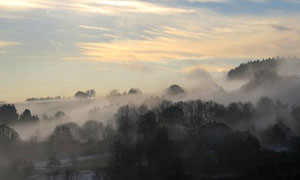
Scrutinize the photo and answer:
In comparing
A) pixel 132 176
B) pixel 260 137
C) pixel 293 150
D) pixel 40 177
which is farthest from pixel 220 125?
pixel 40 177

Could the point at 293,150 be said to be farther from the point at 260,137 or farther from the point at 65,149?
the point at 65,149

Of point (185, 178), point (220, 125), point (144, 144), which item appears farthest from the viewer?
point (220, 125)

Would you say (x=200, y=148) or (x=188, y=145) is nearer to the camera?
(x=200, y=148)

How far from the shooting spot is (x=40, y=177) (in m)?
125

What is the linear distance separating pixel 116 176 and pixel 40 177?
923 inches

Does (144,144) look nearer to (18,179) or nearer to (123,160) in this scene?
(123,160)

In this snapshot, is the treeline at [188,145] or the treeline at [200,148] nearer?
the treeline at [200,148]

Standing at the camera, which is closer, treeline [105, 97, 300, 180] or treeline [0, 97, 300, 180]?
treeline [105, 97, 300, 180]

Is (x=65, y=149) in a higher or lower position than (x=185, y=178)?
higher

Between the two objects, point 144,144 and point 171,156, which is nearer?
point 171,156

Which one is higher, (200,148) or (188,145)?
(188,145)

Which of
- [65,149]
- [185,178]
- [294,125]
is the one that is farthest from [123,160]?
[294,125]

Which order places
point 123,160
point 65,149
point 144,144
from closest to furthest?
point 123,160 → point 144,144 → point 65,149

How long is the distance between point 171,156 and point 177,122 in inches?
2164
